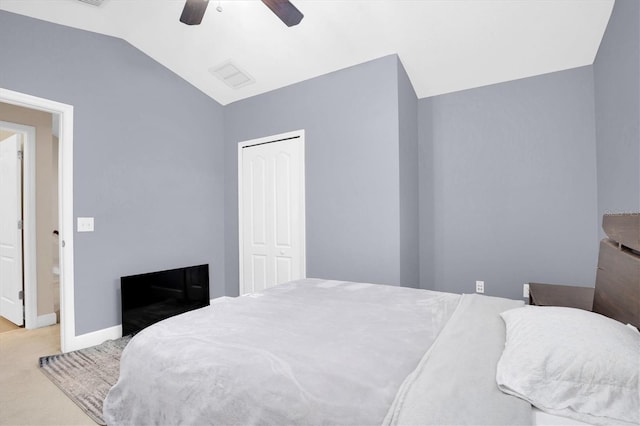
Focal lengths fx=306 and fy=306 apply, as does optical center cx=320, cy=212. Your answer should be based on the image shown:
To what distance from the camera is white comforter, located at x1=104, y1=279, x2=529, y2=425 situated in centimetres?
77

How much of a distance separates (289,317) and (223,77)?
9.81ft

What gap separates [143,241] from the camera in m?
3.07

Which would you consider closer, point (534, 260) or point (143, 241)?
point (534, 260)

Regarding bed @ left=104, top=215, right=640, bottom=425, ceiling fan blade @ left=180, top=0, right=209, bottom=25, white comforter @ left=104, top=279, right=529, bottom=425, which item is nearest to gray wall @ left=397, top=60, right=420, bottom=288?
white comforter @ left=104, top=279, right=529, bottom=425

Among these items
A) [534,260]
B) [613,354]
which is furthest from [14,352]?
[534,260]

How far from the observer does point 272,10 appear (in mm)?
2078

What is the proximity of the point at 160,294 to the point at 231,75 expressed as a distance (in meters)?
2.42

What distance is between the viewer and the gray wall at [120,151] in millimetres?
2477

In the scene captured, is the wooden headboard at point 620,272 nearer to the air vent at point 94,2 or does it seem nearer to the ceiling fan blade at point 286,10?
the ceiling fan blade at point 286,10

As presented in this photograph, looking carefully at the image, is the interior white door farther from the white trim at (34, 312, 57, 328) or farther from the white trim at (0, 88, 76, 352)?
the white trim at (0, 88, 76, 352)

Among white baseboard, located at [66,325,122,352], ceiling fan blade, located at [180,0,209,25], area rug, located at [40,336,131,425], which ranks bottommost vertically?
area rug, located at [40,336,131,425]

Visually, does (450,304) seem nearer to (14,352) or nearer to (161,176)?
(161,176)

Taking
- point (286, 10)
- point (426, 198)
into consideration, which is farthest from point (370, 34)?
point (426, 198)

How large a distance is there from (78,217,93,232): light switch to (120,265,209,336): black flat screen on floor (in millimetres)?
522
